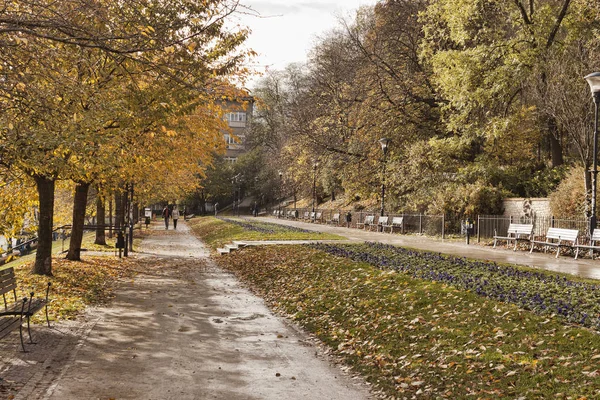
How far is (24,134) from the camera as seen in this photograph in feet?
30.1

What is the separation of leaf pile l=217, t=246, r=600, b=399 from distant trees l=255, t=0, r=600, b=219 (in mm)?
11816

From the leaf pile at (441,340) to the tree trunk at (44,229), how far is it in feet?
20.3

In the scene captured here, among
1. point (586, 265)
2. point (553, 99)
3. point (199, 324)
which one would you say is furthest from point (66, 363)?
point (553, 99)

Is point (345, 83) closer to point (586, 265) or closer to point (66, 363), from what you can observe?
point (586, 265)

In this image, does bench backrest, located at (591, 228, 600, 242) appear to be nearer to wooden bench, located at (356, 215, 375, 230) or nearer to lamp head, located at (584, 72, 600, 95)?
lamp head, located at (584, 72, 600, 95)

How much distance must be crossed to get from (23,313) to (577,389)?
270 inches

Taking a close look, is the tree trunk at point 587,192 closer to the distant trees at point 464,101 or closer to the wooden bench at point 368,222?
the distant trees at point 464,101

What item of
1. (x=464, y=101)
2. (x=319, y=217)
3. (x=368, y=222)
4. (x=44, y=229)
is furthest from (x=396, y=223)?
(x=44, y=229)

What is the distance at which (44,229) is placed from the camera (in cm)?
1472

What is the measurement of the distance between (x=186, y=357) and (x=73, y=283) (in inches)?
281

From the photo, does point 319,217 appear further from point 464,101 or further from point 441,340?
point 441,340

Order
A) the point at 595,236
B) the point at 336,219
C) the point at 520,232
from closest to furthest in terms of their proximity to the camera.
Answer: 1. the point at 595,236
2. the point at 520,232
3. the point at 336,219

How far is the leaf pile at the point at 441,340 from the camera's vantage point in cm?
596

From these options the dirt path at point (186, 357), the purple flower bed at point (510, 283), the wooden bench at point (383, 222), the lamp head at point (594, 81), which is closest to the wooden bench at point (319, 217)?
the wooden bench at point (383, 222)
